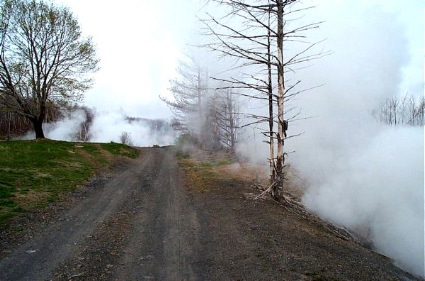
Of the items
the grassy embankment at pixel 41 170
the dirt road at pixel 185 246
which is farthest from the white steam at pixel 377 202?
the grassy embankment at pixel 41 170

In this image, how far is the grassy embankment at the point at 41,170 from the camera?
763 cm

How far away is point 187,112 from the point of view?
23016 mm

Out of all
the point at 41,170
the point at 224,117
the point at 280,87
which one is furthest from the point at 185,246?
the point at 224,117

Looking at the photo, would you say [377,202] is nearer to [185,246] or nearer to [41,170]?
[185,246]

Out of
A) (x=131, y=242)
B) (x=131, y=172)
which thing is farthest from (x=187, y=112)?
(x=131, y=242)

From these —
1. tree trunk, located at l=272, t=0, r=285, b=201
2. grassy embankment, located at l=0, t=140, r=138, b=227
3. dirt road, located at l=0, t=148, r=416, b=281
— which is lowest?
dirt road, located at l=0, t=148, r=416, b=281

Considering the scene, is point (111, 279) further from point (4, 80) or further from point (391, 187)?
point (4, 80)

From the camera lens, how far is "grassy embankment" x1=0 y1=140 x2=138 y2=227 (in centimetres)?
763

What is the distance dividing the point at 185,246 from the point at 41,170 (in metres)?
7.77

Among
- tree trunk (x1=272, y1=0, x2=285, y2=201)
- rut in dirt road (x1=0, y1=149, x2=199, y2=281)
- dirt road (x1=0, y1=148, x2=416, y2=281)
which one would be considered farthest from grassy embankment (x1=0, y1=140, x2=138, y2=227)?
tree trunk (x1=272, y1=0, x2=285, y2=201)

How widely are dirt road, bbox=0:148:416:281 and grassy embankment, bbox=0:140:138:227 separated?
0.94 meters

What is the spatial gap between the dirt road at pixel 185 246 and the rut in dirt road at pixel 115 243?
15mm

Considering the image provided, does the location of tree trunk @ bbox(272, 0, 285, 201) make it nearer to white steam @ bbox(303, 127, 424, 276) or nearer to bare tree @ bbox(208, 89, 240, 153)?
white steam @ bbox(303, 127, 424, 276)

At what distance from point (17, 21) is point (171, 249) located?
1908 cm
